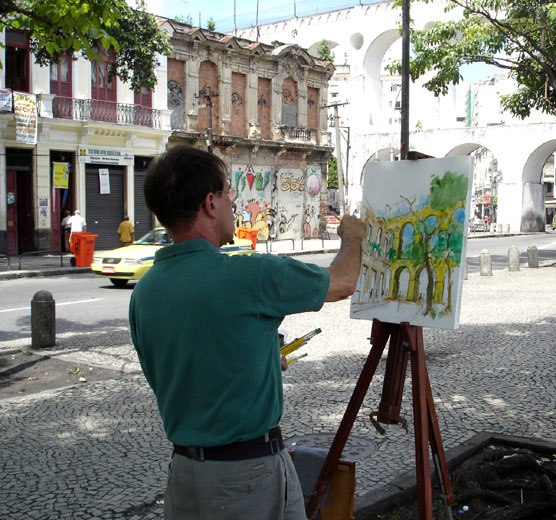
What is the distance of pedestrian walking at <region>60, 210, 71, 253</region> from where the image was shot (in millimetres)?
24158

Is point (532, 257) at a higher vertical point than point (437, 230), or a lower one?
lower

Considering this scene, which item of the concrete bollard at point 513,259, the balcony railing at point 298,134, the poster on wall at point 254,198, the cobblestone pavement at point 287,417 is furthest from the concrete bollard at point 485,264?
the balcony railing at point 298,134

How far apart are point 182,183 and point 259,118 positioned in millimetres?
33442

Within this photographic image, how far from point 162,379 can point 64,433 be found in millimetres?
3540

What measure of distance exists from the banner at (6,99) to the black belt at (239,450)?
74.9ft

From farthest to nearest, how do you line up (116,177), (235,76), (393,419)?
(235,76), (116,177), (393,419)

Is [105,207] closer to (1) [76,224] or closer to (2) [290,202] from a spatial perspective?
(1) [76,224]

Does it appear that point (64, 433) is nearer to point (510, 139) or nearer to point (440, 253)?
point (440, 253)

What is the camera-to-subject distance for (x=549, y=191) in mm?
88125

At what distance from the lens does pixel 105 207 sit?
1073 inches

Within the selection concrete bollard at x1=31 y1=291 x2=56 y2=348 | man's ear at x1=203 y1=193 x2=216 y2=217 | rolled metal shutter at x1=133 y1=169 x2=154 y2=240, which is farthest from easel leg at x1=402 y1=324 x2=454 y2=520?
rolled metal shutter at x1=133 y1=169 x2=154 y2=240

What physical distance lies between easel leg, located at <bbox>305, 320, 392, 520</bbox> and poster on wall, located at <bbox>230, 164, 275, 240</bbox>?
29.9 m

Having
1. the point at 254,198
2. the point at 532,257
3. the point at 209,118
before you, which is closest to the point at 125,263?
the point at 532,257

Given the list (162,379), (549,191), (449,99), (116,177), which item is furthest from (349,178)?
(162,379)
